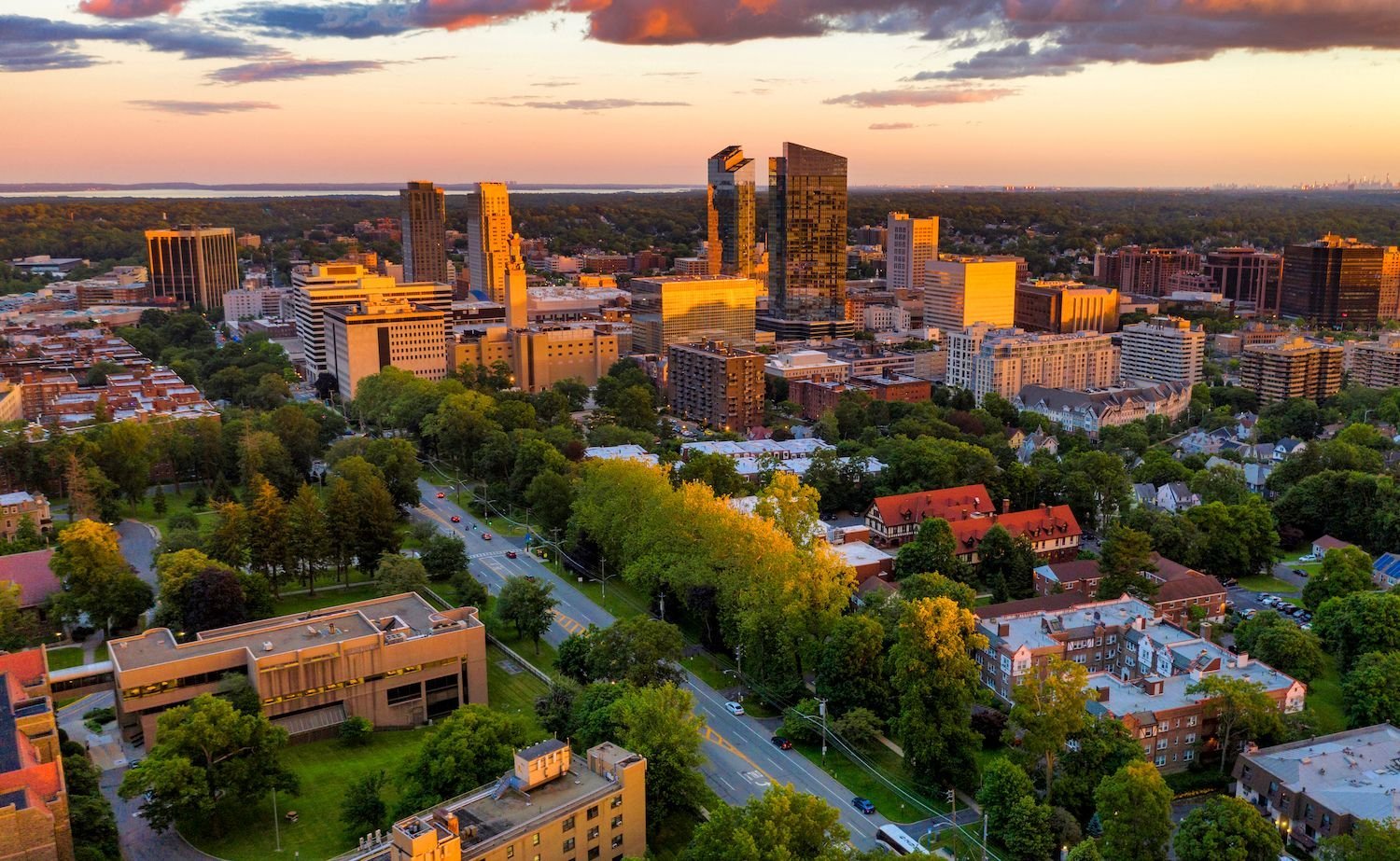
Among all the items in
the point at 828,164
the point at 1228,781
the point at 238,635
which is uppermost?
the point at 828,164

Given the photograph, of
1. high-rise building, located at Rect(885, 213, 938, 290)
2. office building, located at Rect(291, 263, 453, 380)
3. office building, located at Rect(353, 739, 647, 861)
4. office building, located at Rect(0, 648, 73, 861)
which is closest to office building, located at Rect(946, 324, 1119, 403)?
office building, located at Rect(291, 263, 453, 380)

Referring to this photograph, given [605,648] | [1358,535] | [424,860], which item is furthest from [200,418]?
[1358,535]

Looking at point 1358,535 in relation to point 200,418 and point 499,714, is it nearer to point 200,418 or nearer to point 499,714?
point 499,714

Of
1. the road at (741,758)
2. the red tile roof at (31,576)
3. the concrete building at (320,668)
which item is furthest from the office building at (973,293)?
the red tile roof at (31,576)

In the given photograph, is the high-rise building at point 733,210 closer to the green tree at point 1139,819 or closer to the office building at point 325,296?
the office building at point 325,296

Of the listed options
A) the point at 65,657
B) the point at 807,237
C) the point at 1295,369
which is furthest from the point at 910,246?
the point at 65,657

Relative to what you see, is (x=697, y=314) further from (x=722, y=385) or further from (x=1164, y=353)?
(x=1164, y=353)
